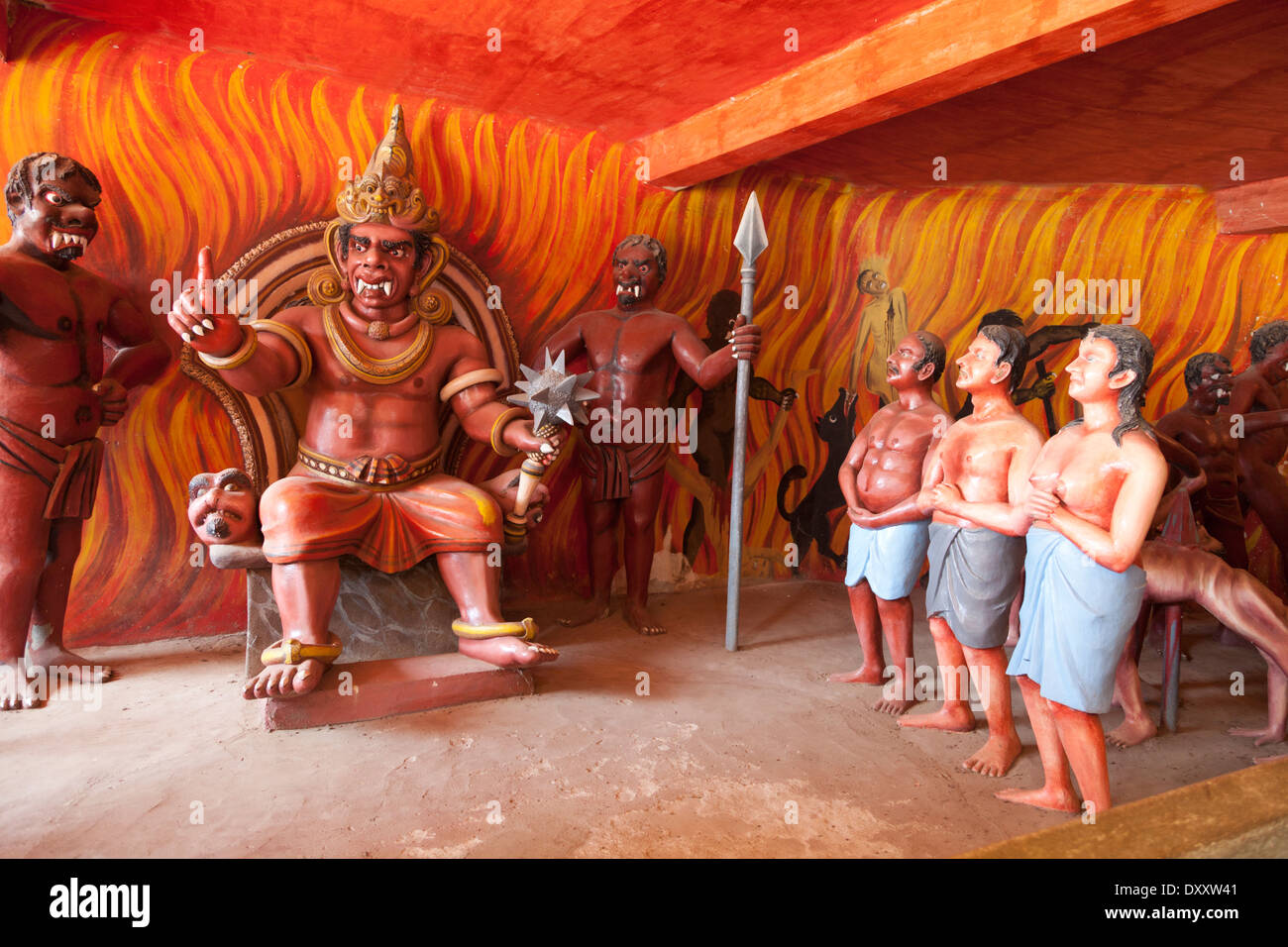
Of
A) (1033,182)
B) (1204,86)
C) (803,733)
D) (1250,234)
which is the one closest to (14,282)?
(803,733)

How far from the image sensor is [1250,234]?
527 cm

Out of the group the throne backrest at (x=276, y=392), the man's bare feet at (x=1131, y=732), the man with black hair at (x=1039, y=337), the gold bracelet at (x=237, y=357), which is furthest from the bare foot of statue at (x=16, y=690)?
the man with black hair at (x=1039, y=337)

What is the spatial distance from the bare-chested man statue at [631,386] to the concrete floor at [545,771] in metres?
0.86

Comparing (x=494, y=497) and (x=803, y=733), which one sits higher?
(x=494, y=497)

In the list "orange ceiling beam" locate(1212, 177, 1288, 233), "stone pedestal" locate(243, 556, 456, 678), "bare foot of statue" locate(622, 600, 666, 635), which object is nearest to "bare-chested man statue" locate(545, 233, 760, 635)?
"bare foot of statue" locate(622, 600, 666, 635)

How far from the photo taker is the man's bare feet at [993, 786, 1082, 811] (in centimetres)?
251

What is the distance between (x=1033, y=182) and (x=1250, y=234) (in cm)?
143

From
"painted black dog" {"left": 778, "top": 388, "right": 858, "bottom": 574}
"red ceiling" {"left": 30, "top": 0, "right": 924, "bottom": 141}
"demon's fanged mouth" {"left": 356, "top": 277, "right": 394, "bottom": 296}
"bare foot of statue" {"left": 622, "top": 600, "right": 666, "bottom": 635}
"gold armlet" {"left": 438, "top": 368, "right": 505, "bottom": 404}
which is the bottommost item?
"bare foot of statue" {"left": 622, "top": 600, "right": 666, "bottom": 635}

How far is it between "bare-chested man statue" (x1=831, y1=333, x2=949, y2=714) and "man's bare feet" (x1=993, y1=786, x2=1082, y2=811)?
774 mm

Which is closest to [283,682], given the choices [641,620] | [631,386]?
[641,620]

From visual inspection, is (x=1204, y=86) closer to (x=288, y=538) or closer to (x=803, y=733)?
(x=803, y=733)

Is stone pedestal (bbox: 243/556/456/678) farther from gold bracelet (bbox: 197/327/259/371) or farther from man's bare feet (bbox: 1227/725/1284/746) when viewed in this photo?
man's bare feet (bbox: 1227/725/1284/746)

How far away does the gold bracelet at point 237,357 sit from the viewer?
3064 millimetres

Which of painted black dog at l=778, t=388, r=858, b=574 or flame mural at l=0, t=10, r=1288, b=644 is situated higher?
flame mural at l=0, t=10, r=1288, b=644
